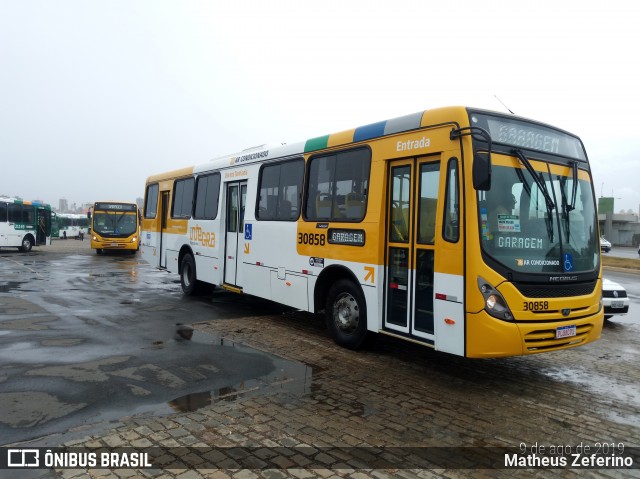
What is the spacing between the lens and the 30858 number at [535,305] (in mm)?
5285

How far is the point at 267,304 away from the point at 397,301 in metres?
5.71

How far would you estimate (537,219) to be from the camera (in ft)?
18.6

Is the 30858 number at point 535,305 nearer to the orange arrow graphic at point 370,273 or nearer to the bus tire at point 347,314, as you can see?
the orange arrow graphic at point 370,273

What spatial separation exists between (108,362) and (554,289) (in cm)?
568

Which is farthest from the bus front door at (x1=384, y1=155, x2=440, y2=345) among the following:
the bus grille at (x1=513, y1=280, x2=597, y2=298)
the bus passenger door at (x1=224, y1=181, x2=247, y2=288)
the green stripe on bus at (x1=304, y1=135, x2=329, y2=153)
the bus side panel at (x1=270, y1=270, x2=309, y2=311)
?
the bus passenger door at (x1=224, y1=181, x2=247, y2=288)

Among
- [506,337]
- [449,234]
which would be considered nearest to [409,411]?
[506,337]

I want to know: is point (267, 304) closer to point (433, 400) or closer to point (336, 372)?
point (336, 372)

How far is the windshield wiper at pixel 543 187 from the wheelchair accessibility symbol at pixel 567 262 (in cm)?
29

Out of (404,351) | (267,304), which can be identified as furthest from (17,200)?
(404,351)

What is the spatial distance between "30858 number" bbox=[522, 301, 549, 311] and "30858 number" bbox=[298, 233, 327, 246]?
3281 mm

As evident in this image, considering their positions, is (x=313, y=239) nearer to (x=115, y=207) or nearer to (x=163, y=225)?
(x=163, y=225)

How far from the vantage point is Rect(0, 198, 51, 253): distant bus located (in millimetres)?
26672

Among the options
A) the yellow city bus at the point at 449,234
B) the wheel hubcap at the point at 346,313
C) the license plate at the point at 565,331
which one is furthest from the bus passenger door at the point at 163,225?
the license plate at the point at 565,331

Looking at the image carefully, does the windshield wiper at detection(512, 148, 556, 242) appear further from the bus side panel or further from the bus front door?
the bus side panel
